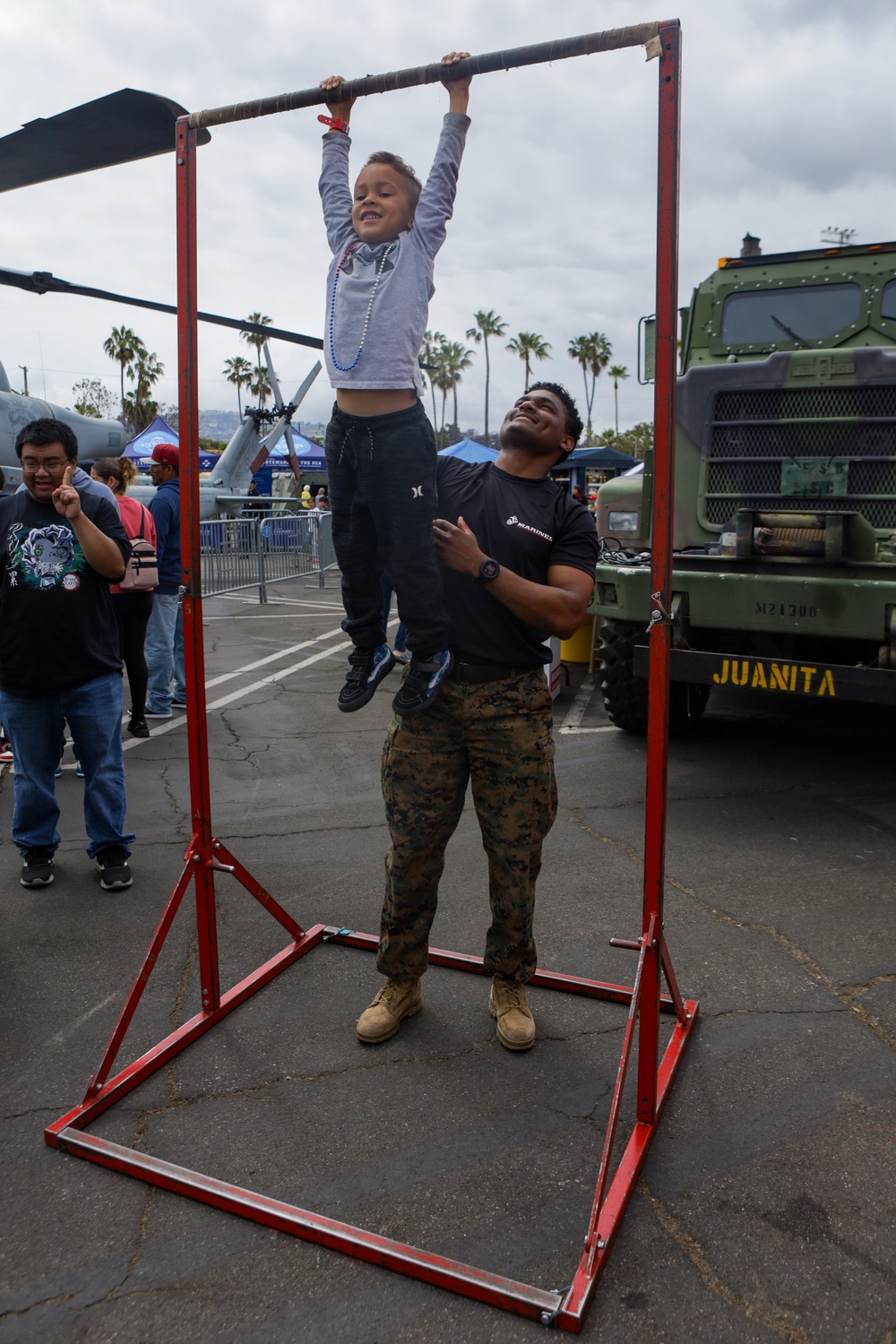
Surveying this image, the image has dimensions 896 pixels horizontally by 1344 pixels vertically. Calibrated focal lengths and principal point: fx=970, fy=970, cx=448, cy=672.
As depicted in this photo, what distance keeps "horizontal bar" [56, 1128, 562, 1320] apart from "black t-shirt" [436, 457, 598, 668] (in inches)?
58.5

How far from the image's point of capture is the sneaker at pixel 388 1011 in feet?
9.91

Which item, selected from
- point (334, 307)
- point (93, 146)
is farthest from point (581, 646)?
point (334, 307)

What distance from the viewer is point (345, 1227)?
7.23 feet

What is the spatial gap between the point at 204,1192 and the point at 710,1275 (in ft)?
3.88

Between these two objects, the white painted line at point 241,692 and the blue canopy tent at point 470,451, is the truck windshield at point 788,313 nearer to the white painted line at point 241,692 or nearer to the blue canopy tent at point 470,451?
the white painted line at point 241,692

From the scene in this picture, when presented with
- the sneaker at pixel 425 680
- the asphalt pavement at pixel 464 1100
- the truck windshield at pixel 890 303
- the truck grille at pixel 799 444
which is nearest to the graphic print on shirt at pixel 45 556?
the asphalt pavement at pixel 464 1100

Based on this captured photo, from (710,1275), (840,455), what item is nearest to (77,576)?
(710,1275)

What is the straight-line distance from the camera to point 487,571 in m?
2.59

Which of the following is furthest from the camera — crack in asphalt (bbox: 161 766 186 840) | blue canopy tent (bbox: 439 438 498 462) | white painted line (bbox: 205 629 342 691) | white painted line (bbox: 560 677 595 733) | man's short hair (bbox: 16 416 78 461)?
blue canopy tent (bbox: 439 438 498 462)

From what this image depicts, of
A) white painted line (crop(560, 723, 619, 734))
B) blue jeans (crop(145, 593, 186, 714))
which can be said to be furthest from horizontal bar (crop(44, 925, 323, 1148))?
blue jeans (crop(145, 593, 186, 714))

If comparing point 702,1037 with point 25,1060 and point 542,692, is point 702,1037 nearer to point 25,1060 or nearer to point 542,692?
point 542,692

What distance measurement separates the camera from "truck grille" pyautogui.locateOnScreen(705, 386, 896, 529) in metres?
5.56

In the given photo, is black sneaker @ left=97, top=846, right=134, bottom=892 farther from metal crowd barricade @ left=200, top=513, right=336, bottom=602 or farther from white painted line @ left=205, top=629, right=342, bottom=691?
metal crowd barricade @ left=200, top=513, right=336, bottom=602

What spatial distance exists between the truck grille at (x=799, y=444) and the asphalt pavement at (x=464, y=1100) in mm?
1855
